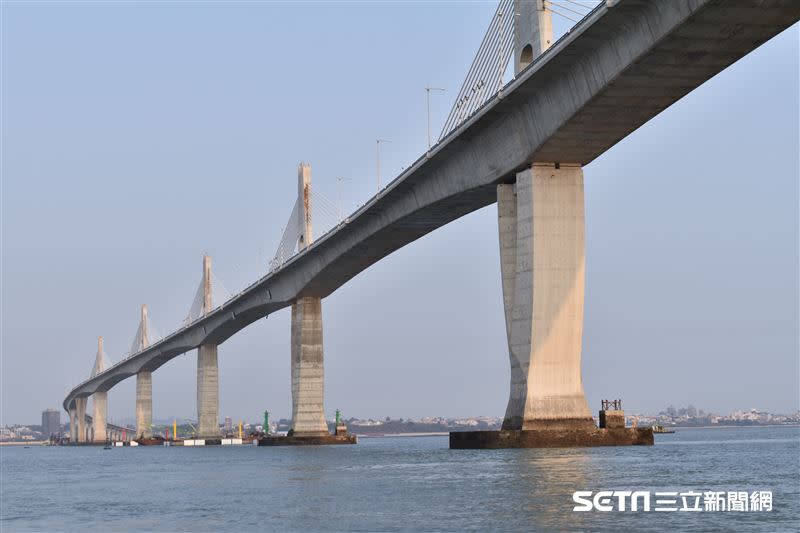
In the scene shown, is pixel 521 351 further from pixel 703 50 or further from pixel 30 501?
pixel 30 501

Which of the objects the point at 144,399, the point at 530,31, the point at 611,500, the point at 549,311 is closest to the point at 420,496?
the point at 611,500

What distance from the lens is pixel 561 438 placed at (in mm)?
51719

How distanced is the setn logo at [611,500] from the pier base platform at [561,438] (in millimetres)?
21013

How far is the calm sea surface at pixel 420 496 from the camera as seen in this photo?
25.1m

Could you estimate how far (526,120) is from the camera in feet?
174

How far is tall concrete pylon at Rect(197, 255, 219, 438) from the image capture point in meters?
135

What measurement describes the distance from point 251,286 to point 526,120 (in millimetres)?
62655

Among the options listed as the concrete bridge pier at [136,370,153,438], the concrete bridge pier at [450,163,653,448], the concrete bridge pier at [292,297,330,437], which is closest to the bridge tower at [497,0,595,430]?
the concrete bridge pier at [450,163,653,448]

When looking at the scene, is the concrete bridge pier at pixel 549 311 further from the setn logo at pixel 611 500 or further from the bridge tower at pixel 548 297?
the setn logo at pixel 611 500

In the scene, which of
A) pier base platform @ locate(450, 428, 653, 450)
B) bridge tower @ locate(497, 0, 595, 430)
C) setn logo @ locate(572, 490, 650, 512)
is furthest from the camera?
bridge tower @ locate(497, 0, 595, 430)

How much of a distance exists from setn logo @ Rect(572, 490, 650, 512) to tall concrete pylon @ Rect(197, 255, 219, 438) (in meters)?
108

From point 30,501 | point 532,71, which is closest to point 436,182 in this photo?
point 532,71

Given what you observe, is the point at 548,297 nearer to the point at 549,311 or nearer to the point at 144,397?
the point at 549,311

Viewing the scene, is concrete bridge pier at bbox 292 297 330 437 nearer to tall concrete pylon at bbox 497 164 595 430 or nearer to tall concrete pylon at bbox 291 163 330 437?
tall concrete pylon at bbox 291 163 330 437
